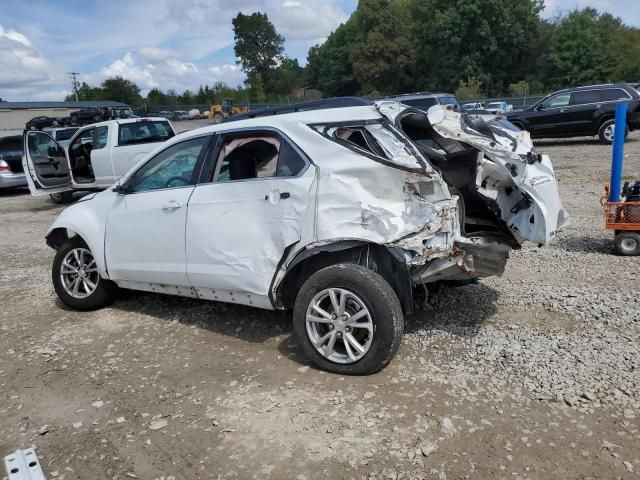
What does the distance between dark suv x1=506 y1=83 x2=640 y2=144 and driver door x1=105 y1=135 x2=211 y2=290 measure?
46.8 ft

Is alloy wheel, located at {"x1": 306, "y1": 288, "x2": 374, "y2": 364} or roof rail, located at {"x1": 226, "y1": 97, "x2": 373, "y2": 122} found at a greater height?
roof rail, located at {"x1": 226, "y1": 97, "x2": 373, "y2": 122}

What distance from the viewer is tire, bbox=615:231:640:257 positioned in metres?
5.68

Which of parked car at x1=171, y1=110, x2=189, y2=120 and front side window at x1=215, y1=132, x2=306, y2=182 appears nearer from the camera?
front side window at x1=215, y1=132, x2=306, y2=182

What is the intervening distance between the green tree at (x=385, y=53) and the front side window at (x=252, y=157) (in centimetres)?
6656

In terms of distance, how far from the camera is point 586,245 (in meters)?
6.30

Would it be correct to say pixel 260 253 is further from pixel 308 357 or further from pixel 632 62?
pixel 632 62

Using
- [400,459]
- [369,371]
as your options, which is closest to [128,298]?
[369,371]

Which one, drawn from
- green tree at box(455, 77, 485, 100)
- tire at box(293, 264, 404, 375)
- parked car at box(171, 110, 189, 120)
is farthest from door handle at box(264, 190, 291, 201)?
parked car at box(171, 110, 189, 120)

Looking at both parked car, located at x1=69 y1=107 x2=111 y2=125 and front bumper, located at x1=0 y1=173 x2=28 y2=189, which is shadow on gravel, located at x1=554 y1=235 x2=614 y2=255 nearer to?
front bumper, located at x1=0 y1=173 x2=28 y2=189

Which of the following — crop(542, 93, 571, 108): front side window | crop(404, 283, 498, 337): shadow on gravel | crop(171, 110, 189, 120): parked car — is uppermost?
crop(171, 110, 189, 120): parked car

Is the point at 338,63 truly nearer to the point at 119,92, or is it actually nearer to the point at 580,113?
the point at 119,92

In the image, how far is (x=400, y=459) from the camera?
9.13ft

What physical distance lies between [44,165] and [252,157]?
9.10 metres

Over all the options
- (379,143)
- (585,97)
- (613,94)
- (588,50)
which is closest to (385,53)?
(588,50)
